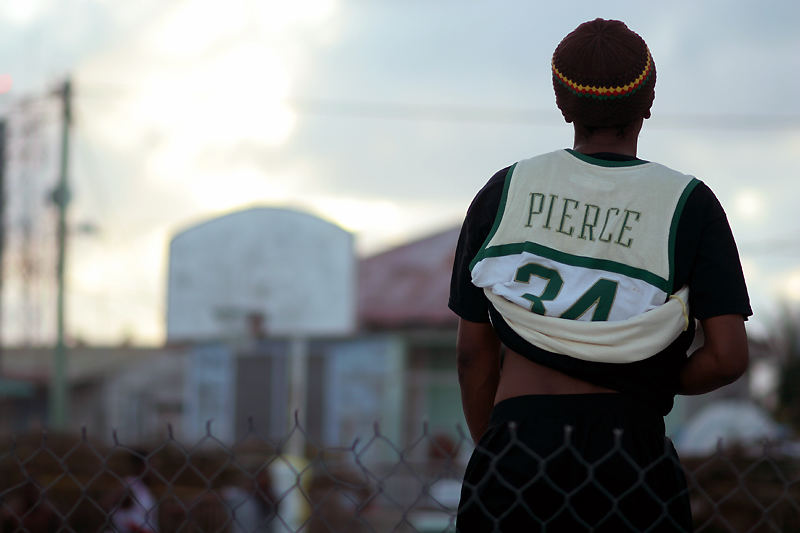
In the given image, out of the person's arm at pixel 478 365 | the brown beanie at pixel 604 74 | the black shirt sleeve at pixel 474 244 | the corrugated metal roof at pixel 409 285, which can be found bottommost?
the corrugated metal roof at pixel 409 285

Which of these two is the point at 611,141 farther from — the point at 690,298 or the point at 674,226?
the point at 690,298

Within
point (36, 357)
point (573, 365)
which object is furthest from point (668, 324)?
point (36, 357)

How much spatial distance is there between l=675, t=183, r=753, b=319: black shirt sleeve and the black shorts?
24 centimetres

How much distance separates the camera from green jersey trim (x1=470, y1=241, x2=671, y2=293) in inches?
76.5

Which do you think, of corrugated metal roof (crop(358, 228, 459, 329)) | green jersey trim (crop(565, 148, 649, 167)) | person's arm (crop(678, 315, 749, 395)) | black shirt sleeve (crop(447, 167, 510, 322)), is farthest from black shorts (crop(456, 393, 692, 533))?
corrugated metal roof (crop(358, 228, 459, 329))

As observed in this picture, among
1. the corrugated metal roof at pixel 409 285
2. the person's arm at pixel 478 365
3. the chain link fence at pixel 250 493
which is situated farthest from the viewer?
the corrugated metal roof at pixel 409 285

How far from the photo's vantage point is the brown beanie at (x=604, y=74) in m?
2.04

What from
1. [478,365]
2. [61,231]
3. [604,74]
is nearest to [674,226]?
[604,74]

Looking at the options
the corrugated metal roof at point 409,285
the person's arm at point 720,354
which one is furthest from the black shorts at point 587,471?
the corrugated metal roof at point 409,285

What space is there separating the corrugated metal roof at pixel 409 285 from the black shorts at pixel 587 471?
1613 centimetres

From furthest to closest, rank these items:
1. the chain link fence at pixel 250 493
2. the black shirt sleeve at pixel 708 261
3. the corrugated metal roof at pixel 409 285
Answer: the corrugated metal roof at pixel 409 285, the chain link fence at pixel 250 493, the black shirt sleeve at pixel 708 261

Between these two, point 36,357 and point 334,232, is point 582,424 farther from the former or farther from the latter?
point 36,357

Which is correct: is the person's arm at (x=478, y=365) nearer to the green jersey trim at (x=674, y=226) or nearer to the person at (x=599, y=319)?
the person at (x=599, y=319)

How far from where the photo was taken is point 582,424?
1951mm
